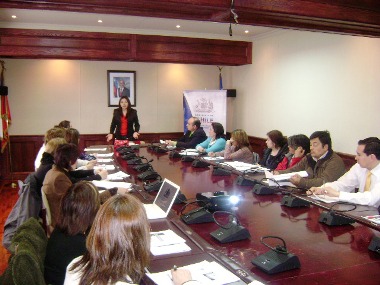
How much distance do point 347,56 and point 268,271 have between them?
4387 mm

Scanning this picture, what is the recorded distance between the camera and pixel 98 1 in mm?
2293

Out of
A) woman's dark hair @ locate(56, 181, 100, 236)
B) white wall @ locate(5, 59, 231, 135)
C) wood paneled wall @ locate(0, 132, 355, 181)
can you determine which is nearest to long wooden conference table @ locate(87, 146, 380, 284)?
woman's dark hair @ locate(56, 181, 100, 236)

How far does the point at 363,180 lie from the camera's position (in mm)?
3102

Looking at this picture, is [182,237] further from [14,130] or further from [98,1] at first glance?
[14,130]

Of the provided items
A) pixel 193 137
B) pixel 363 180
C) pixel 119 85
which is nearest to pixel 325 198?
pixel 363 180

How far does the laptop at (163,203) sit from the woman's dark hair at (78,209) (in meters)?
0.36

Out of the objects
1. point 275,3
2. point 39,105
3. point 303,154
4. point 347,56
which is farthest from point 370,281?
point 39,105

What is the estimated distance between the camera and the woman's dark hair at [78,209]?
192 cm

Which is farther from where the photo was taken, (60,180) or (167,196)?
(60,180)

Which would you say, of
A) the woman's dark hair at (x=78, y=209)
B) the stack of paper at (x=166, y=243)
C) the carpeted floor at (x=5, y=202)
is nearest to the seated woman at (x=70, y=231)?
the woman's dark hair at (x=78, y=209)

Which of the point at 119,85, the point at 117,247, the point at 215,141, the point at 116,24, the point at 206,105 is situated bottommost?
the point at 215,141

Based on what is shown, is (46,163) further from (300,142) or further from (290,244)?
(300,142)

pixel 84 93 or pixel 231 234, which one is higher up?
pixel 84 93

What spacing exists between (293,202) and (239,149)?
96.7 inches
